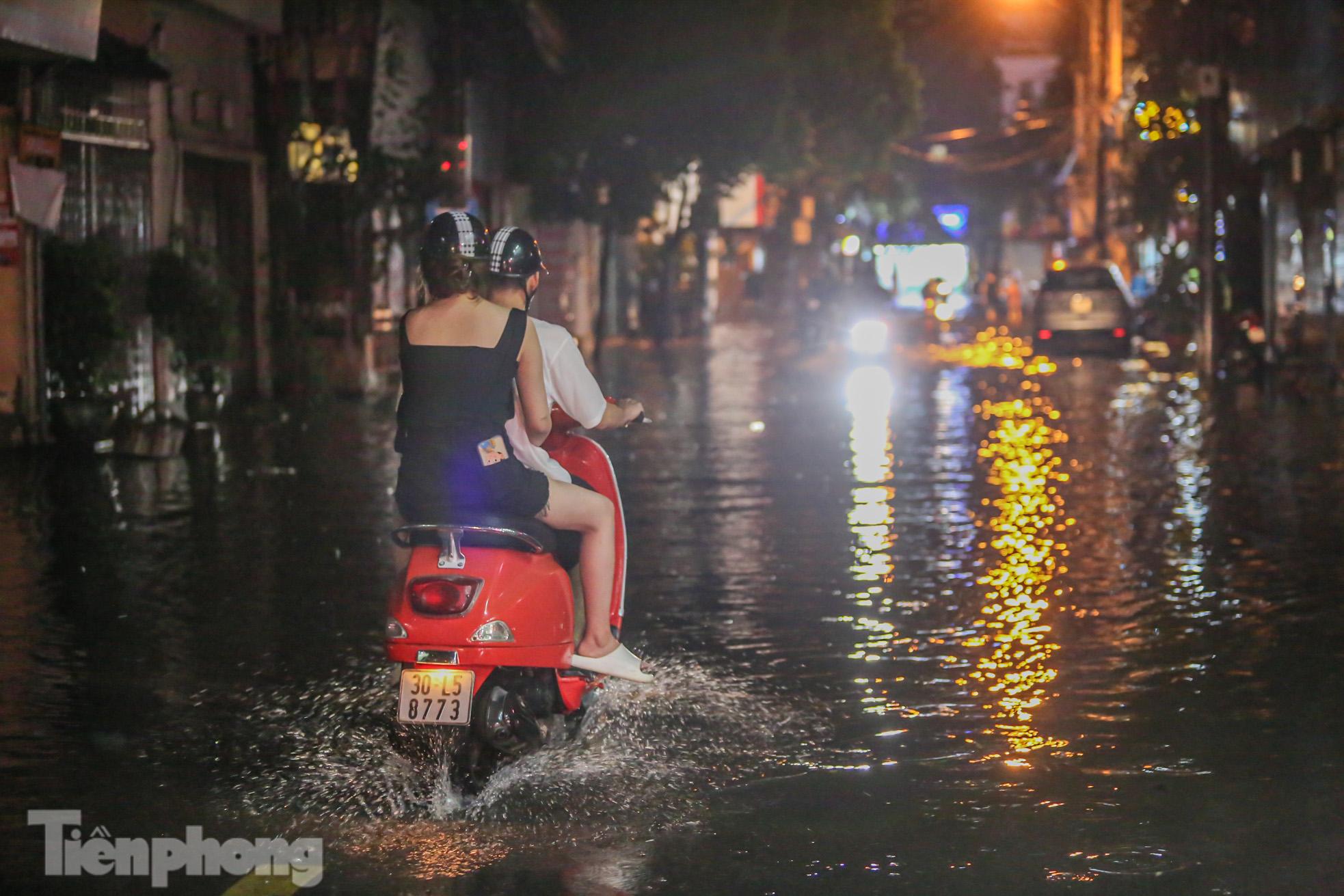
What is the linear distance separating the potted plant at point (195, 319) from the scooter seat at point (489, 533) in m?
12.4

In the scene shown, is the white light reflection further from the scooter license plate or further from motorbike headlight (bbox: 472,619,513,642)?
the scooter license plate

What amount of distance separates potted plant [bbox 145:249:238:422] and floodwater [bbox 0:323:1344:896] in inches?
106

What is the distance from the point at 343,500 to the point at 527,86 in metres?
22.6

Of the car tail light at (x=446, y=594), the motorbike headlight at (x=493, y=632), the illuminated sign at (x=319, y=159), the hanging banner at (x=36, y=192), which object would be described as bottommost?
the motorbike headlight at (x=493, y=632)

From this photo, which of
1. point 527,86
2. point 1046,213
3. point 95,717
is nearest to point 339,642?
point 95,717

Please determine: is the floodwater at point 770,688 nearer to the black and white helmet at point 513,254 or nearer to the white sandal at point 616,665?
the white sandal at point 616,665

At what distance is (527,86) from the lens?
113 feet

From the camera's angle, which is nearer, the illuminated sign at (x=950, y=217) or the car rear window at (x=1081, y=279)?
the car rear window at (x=1081, y=279)

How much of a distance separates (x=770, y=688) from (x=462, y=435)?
2.05m

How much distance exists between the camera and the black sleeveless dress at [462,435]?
559 centimetres

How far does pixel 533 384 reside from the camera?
18.8 ft

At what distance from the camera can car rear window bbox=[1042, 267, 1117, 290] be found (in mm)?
34031

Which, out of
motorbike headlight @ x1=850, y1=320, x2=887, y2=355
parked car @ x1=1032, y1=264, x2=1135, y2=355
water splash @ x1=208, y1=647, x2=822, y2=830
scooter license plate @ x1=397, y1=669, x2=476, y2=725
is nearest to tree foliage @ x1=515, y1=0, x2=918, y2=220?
motorbike headlight @ x1=850, y1=320, x2=887, y2=355

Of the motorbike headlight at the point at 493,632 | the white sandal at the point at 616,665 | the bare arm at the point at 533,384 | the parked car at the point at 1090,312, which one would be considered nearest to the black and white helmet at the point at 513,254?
the bare arm at the point at 533,384
